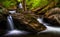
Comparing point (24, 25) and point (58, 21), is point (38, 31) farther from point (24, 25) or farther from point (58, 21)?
point (58, 21)

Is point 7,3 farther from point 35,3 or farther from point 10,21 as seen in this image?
point 10,21

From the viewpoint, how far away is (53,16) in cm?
809

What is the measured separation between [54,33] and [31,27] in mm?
1061

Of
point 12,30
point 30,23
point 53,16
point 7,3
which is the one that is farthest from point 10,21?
point 7,3

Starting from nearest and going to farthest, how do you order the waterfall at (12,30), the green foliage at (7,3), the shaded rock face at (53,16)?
the waterfall at (12,30) < the shaded rock face at (53,16) < the green foliage at (7,3)

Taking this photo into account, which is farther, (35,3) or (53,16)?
(35,3)

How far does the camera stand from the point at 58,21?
26.0 ft

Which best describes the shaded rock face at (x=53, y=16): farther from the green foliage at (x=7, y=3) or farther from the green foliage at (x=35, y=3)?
the green foliage at (x=7, y=3)

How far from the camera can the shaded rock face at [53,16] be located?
7949 millimetres

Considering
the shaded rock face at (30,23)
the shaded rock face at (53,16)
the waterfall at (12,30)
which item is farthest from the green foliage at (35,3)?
the waterfall at (12,30)

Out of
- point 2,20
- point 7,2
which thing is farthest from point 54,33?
point 7,2

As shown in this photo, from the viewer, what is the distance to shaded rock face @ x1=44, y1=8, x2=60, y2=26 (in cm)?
795

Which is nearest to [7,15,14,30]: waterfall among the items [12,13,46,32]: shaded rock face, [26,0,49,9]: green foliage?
[12,13,46,32]: shaded rock face

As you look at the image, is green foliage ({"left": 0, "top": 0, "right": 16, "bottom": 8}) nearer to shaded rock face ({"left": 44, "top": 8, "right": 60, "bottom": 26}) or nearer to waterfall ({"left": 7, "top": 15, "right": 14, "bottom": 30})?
waterfall ({"left": 7, "top": 15, "right": 14, "bottom": 30})
